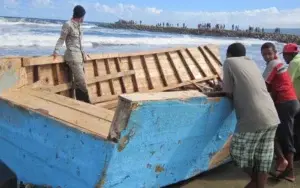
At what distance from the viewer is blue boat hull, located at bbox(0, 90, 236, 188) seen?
10.1ft

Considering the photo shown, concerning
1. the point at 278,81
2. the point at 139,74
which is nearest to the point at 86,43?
the point at 139,74

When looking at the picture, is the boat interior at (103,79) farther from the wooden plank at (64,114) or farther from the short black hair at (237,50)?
the short black hair at (237,50)

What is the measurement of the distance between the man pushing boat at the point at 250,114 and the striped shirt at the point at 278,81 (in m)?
0.59

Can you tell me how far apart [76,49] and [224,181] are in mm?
3031

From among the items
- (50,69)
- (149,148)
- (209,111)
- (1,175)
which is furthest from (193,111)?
(50,69)

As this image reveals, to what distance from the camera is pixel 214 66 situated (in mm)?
8562

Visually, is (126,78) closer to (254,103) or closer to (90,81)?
(90,81)

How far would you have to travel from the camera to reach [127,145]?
3.09 m

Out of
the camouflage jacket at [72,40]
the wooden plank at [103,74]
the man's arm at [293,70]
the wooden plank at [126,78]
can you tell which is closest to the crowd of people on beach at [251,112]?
the man's arm at [293,70]

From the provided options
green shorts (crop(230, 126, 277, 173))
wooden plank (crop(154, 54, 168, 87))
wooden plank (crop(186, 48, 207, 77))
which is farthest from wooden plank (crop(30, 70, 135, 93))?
green shorts (crop(230, 126, 277, 173))

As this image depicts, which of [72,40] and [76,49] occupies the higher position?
[72,40]

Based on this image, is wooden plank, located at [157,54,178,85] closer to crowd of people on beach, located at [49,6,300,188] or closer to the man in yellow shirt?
the man in yellow shirt

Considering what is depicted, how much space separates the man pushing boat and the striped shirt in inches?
23.3

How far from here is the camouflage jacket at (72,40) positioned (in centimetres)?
570
